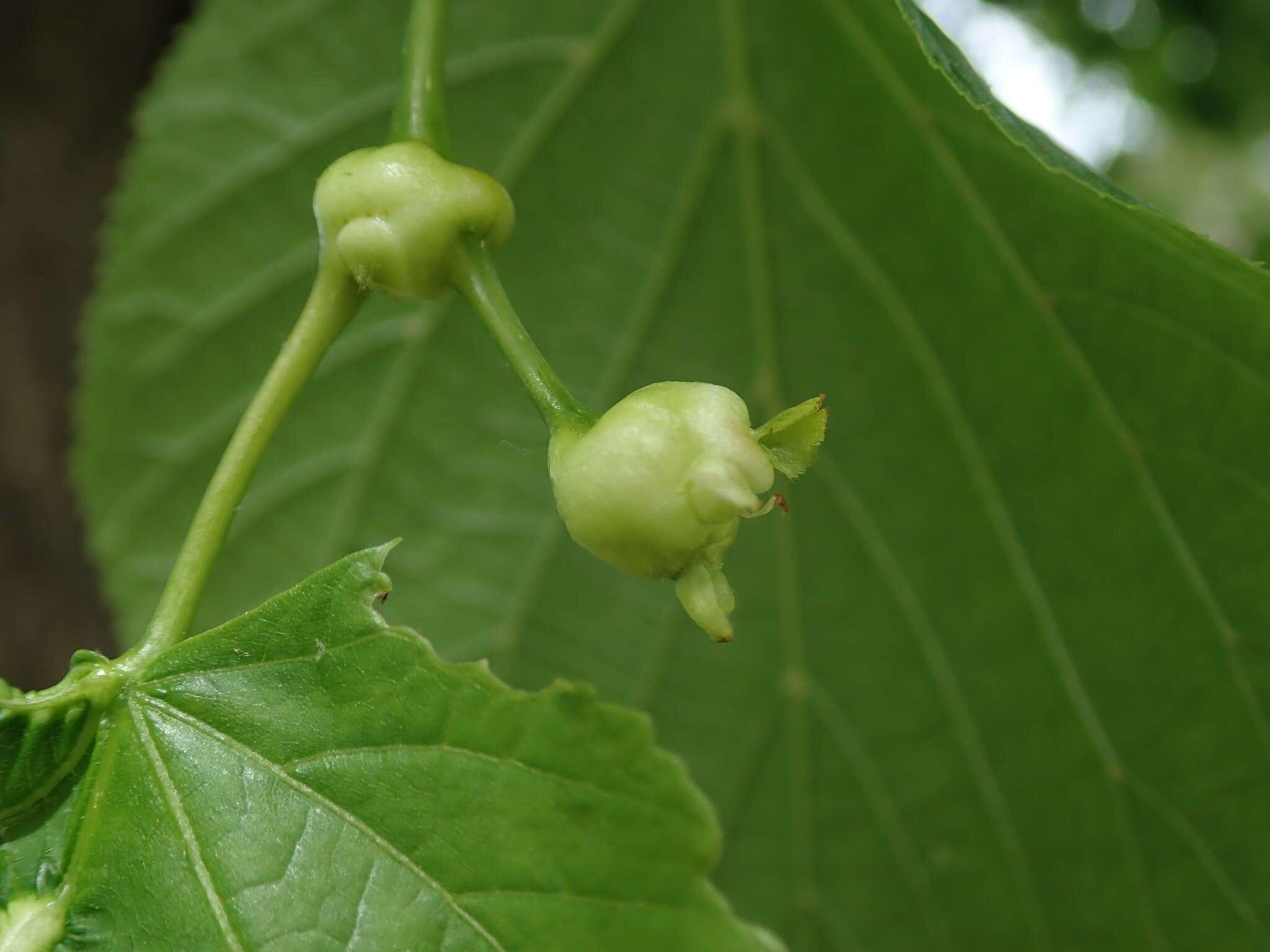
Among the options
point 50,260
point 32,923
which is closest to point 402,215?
point 32,923

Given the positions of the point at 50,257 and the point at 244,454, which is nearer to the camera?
the point at 244,454

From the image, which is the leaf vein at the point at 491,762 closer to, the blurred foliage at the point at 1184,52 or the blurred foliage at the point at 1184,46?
the blurred foliage at the point at 1184,52

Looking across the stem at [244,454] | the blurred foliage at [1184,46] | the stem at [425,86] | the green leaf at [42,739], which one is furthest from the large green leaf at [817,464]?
the blurred foliage at [1184,46]

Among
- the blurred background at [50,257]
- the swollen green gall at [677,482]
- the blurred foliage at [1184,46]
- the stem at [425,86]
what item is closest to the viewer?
the swollen green gall at [677,482]

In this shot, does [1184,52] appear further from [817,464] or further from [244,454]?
[244,454]

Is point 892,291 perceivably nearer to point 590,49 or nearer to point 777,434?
point 590,49
